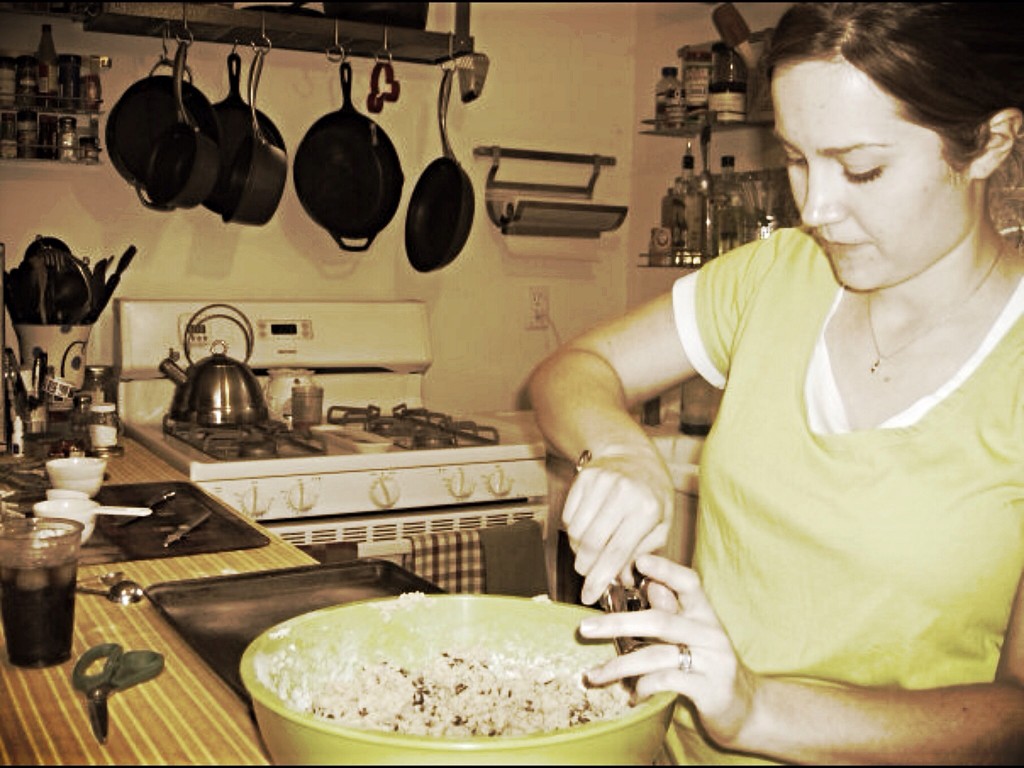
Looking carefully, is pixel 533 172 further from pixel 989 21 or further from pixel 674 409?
pixel 989 21

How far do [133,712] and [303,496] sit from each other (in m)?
1.69

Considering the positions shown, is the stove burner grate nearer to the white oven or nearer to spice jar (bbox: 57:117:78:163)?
the white oven

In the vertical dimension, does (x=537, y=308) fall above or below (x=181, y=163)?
below

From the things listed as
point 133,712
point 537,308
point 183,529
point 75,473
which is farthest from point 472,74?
point 133,712

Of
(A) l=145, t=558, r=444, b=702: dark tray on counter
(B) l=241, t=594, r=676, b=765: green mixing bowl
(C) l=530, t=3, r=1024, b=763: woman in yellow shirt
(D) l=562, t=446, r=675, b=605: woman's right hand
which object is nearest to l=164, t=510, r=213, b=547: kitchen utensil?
(A) l=145, t=558, r=444, b=702: dark tray on counter

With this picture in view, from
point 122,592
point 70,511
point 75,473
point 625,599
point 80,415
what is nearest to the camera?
point 625,599

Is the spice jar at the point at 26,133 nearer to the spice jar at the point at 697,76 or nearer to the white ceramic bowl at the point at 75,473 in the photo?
the white ceramic bowl at the point at 75,473

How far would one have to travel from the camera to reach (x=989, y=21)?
0.99 metres

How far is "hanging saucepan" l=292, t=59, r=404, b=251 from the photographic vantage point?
3.40 metres

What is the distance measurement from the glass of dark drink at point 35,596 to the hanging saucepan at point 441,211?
7.39 feet

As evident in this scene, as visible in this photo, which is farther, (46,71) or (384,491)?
(46,71)

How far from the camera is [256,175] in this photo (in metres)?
2.99

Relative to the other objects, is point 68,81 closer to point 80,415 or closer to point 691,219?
point 80,415

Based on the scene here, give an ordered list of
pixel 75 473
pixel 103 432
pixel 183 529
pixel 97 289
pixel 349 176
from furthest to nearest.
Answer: pixel 349 176, pixel 97 289, pixel 103 432, pixel 75 473, pixel 183 529
